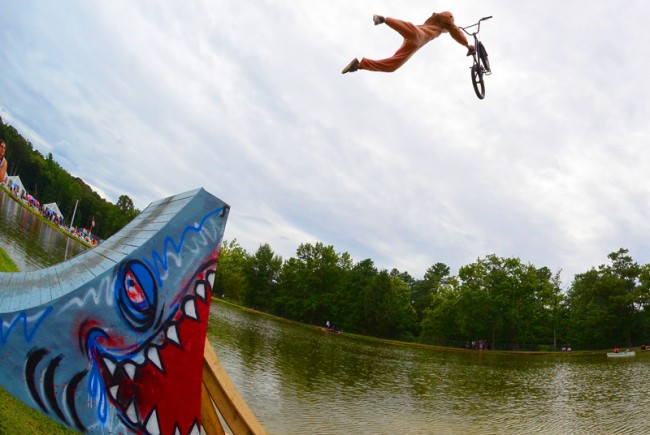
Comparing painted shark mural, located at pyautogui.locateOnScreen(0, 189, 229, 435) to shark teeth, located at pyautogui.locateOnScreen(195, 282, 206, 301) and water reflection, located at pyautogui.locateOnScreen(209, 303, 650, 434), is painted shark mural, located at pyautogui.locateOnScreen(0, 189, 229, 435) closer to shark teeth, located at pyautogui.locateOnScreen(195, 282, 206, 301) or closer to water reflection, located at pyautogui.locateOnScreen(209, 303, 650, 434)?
shark teeth, located at pyautogui.locateOnScreen(195, 282, 206, 301)

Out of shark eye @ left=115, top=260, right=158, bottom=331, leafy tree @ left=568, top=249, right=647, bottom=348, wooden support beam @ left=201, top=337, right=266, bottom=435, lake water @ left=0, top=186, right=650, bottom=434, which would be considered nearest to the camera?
shark eye @ left=115, top=260, right=158, bottom=331

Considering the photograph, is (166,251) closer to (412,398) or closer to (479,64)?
(479,64)

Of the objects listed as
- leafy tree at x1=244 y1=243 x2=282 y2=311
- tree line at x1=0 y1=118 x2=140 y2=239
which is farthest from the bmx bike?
tree line at x1=0 y1=118 x2=140 y2=239

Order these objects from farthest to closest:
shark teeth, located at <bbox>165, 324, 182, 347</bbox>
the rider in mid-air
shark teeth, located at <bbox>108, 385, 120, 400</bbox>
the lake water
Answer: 1. the lake water
2. the rider in mid-air
3. shark teeth, located at <bbox>165, 324, 182, 347</bbox>
4. shark teeth, located at <bbox>108, 385, 120, 400</bbox>

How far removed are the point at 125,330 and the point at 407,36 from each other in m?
5.35

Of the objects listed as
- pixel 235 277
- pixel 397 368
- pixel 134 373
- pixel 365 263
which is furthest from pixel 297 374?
pixel 235 277

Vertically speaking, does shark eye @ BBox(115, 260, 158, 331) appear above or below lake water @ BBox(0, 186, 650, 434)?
above

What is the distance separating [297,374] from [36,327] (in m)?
15.6

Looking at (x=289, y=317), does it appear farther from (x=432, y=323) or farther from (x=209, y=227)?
(x=209, y=227)

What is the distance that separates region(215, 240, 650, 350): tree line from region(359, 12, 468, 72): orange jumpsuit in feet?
182

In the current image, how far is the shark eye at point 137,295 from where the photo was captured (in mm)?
4441

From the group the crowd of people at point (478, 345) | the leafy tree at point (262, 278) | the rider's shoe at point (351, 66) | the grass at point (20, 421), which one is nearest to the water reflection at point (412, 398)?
the grass at point (20, 421)

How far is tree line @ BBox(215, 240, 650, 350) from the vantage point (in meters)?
56.7

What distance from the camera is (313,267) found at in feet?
265
